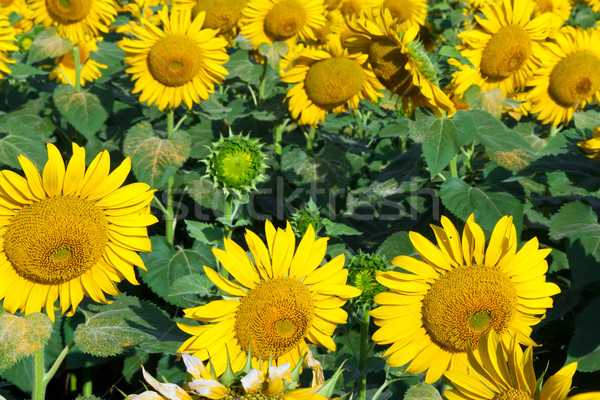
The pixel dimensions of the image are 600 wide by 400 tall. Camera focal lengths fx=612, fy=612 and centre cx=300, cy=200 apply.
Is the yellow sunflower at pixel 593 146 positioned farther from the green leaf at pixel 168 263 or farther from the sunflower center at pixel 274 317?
the green leaf at pixel 168 263

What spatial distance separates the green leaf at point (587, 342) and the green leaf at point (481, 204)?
1.16 feet

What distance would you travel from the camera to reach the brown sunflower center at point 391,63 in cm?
211

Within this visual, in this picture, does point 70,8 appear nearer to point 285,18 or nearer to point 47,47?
point 47,47

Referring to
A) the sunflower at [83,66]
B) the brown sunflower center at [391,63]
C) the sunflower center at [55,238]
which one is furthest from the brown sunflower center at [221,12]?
the sunflower center at [55,238]

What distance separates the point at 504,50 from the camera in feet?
9.04

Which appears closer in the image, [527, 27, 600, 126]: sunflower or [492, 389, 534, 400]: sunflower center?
[492, 389, 534, 400]: sunflower center

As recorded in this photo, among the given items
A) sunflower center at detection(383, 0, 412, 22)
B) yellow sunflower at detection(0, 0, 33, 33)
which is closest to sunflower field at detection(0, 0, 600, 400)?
yellow sunflower at detection(0, 0, 33, 33)

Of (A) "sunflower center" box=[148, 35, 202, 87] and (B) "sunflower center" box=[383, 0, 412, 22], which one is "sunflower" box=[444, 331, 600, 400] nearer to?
(A) "sunflower center" box=[148, 35, 202, 87]

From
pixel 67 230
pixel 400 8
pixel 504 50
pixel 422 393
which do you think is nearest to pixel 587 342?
pixel 422 393

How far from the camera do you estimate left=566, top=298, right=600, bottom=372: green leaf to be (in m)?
1.83

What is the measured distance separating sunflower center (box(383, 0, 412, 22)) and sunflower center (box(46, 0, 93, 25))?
2112 mm

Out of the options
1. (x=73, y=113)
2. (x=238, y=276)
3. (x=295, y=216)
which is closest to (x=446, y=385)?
(x=238, y=276)

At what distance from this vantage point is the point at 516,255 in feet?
5.08

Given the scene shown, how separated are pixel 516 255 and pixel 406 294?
0.29 meters
